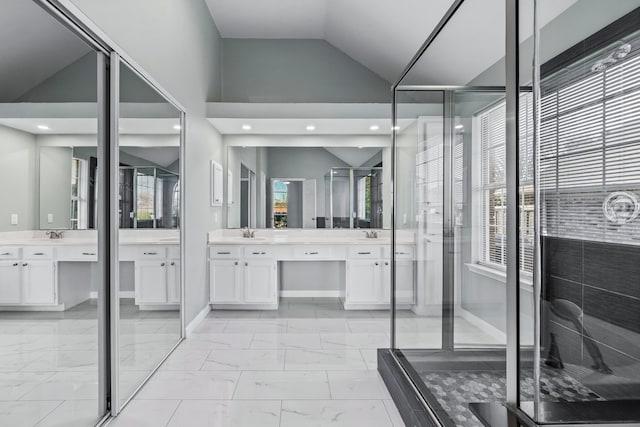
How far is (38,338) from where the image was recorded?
62.4 inches

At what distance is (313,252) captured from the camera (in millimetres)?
4371

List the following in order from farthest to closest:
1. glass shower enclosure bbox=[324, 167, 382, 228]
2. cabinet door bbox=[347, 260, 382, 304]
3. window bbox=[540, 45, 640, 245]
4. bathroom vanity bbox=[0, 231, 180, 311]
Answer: glass shower enclosure bbox=[324, 167, 382, 228], cabinet door bbox=[347, 260, 382, 304], bathroom vanity bbox=[0, 231, 180, 311], window bbox=[540, 45, 640, 245]

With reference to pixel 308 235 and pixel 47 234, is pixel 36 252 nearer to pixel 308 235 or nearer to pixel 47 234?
pixel 47 234

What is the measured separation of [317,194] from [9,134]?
12.1 feet

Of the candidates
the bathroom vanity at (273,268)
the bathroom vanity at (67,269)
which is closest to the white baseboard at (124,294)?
the bathroom vanity at (67,269)

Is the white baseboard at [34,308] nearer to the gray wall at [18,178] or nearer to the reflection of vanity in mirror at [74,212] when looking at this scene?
the reflection of vanity in mirror at [74,212]

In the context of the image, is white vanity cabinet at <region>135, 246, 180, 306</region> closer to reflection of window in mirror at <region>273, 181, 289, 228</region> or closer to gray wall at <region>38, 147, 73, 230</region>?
gray wall at <region>38, 147, 73, 230</region>

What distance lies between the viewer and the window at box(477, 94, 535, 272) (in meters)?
1.09

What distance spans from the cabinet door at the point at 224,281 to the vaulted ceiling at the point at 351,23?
2.70 metres

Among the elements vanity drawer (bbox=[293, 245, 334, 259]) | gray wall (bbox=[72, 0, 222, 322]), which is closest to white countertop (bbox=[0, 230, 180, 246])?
gray wall (bbox=[72, 0, 222, 322])

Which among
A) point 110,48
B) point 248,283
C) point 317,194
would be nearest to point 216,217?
point 248,283

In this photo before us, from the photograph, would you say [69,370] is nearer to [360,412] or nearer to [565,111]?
[360,412]

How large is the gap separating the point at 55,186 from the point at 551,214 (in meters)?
1.91

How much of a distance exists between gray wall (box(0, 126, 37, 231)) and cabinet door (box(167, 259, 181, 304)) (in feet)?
4.95
